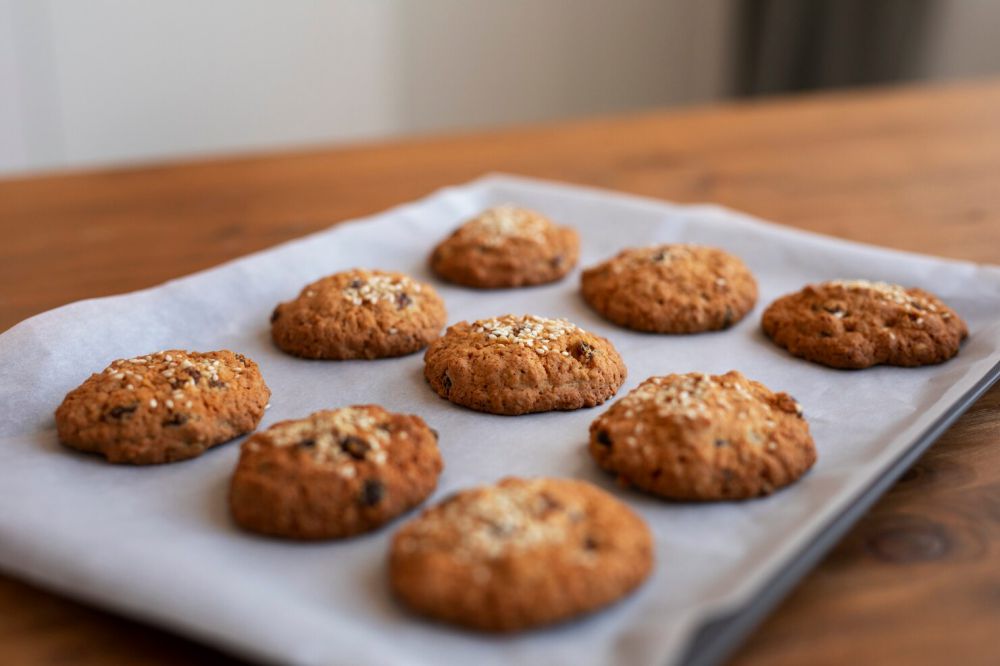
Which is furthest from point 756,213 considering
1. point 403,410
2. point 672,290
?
point 403,410

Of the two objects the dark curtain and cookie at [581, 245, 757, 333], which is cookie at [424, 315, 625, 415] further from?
the dark curtain


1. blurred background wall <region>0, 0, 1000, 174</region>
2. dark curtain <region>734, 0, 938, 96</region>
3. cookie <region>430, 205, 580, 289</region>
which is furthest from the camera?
dark curtain <region>734, 0, 938, 96</region>

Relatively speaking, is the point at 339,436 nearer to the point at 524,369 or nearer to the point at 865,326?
the point at 524,369

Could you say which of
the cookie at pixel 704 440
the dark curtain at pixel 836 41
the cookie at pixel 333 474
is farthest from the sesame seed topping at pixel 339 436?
the dark curtain at pixel 836 41

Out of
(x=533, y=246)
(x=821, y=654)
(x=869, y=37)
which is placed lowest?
(x=821, y=654)

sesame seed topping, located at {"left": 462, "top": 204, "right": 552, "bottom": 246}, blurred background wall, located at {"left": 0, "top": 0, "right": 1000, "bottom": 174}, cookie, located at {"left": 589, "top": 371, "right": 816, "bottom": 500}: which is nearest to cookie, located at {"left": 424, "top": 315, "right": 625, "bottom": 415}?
cookie, located at {"left": 589, "top": 371, "right": 816, "bottom": 500}

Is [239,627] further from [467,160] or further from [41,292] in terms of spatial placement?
[467,160]

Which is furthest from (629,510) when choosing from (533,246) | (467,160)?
(467,160)
